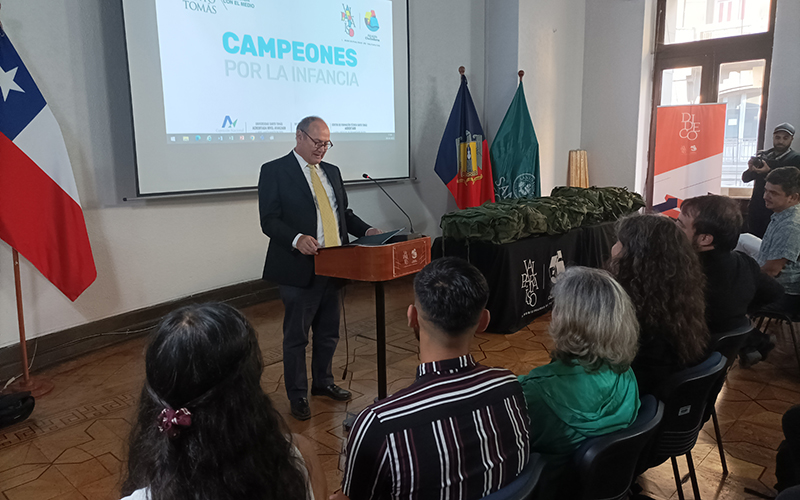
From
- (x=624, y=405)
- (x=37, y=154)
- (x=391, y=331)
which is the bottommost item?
(x=391, y=331)

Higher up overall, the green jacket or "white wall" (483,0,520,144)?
"white wall" (483,0,520,144)

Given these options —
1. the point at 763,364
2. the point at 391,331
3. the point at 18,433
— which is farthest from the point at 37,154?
the point at 763,364

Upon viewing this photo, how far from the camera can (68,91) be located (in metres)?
3.57

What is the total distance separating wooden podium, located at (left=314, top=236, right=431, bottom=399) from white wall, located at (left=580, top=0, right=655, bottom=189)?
552cm

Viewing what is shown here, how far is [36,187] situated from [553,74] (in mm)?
5727

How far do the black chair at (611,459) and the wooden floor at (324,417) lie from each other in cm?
92

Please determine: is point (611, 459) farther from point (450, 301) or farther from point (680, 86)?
point (680, 86)

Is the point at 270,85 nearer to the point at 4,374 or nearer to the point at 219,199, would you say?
the point at 219,199

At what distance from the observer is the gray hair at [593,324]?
4.72 feet

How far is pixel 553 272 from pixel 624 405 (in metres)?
3.09

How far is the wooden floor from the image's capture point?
88.3 inches

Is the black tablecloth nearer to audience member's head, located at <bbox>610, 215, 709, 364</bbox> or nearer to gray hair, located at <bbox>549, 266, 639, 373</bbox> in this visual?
audience member's head, located at <bbox>610, 215, 709, 364</bbox>

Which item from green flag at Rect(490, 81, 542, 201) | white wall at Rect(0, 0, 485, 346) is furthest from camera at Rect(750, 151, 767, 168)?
white wall at Rect(0, 0, 485, 346)

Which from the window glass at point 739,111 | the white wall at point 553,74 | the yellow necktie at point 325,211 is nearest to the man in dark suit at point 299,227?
the yellow necktie at point 325,211
